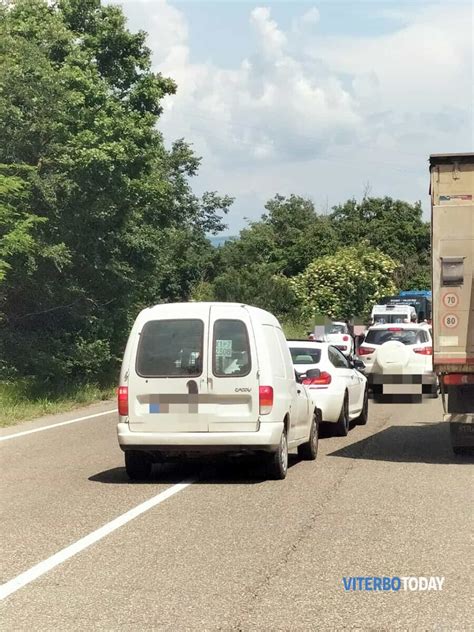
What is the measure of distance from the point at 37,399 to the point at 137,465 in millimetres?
11562

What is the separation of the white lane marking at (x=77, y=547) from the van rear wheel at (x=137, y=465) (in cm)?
72

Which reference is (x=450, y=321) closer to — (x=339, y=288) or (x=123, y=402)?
(x=123, y=402)

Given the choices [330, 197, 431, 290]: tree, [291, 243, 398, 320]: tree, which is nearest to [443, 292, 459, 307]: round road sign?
[291, 243, 398, 320]: tree

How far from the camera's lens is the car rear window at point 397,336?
23672 millimetres

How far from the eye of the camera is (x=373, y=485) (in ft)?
36.2

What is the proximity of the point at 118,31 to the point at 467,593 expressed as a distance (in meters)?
33.6

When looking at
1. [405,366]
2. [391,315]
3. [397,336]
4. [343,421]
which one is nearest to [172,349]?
[343,421]

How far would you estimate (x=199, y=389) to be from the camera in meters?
11.1

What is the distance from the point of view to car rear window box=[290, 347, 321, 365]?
54.1ft

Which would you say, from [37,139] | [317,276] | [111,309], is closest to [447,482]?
[37,139]

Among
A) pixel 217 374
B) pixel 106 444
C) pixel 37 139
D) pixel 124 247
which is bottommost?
pixel 106 444

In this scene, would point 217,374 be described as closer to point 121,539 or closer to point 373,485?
point 373,485

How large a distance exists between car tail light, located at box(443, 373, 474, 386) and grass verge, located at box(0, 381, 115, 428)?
27.7 feet

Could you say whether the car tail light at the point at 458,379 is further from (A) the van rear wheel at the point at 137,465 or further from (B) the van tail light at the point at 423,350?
(B) the van tail light at the point at 423,350
